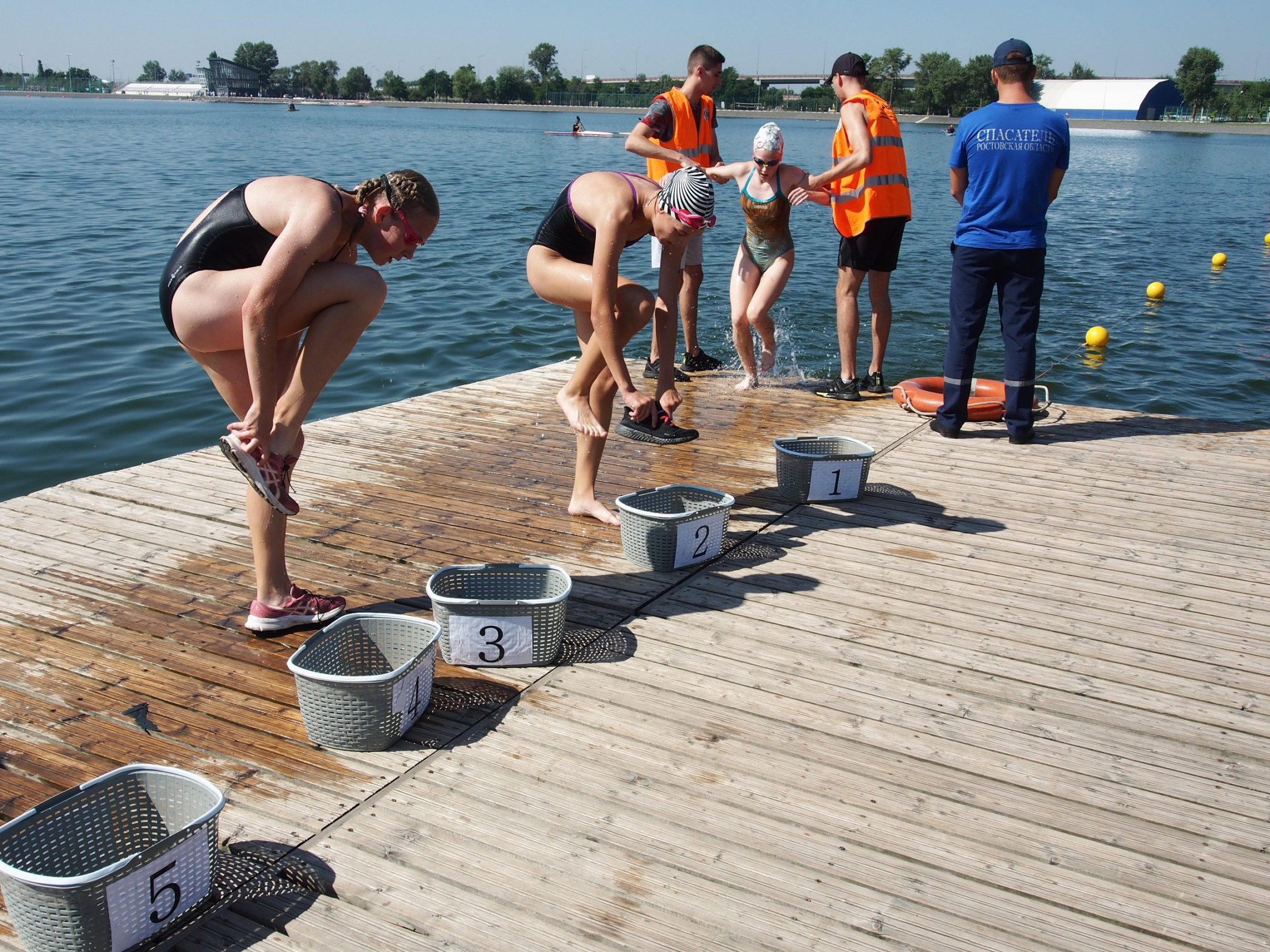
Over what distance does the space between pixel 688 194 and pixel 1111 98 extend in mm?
133449

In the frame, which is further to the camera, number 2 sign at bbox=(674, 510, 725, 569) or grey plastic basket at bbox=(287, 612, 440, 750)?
number 2 sign at bbox=(674, 510, 725, 569)

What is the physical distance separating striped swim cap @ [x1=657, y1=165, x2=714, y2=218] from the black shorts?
3.02 metres

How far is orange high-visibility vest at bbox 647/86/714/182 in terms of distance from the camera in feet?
22.6

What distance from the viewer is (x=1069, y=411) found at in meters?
6.80

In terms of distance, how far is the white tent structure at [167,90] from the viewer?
16800 centimetres

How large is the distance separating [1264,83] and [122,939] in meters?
147

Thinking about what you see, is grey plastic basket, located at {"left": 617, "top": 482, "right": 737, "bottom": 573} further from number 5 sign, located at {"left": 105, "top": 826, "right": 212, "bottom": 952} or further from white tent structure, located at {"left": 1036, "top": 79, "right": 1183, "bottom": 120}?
white tent structure, located at {"left": 1036, "top": 79, "right": 1183, "bottom": 120}

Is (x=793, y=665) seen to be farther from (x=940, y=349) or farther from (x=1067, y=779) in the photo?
(x=940, y=349)

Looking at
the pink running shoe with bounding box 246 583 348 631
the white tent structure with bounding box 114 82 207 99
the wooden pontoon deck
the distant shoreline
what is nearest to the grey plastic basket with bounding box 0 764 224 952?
the wooden pontoon deck

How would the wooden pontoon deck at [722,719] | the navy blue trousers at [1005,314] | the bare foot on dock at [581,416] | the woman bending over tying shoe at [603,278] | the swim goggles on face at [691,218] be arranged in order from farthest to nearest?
the navy blue trousers at [1005,314] → the bare foot on dock at [581,416] → the woman bending over tying shoe at [603,278] → the swim goggles on face at [691,218] → the wooden pontoon deck at [722,719]

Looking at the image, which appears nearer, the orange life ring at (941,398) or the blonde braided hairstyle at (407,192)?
the blonde braided hairstyle at (407,192)

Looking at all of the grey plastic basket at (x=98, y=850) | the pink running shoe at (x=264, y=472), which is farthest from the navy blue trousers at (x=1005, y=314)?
the grey plastic basket at (x=98, y=850)

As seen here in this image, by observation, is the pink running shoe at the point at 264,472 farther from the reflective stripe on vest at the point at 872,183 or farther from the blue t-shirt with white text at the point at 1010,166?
the reflective stripe on vest at the point at 872,183

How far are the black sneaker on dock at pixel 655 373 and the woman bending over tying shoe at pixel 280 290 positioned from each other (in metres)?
3.76
